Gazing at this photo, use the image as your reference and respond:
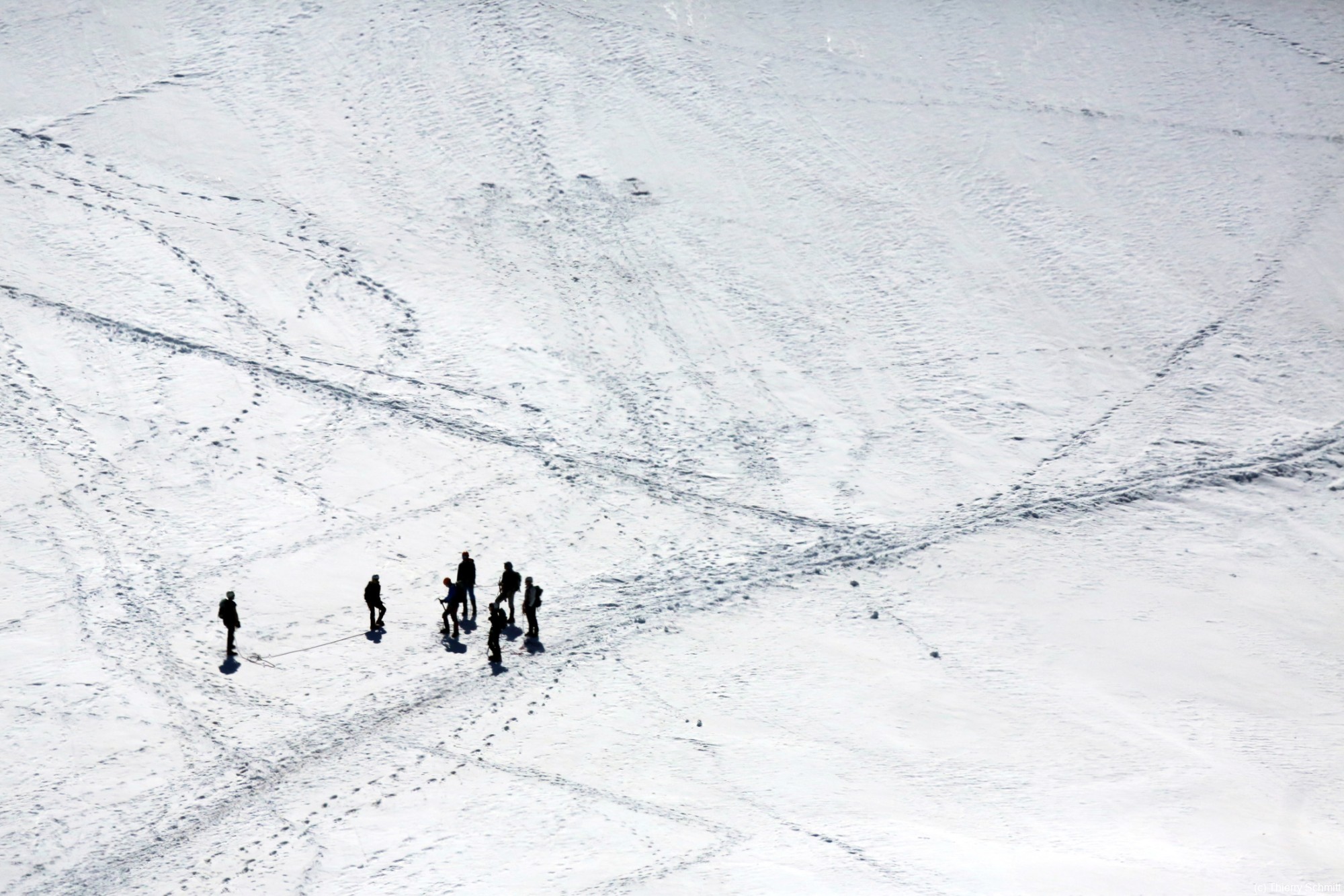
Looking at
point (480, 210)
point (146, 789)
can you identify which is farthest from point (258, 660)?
point (480, 210)

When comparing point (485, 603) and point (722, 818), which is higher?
point (485, 603)

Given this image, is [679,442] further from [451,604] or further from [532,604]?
[451,604]

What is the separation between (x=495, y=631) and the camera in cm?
1788

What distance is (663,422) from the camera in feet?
75.5

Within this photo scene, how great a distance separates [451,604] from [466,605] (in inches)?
19.3

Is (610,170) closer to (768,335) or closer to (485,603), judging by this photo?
(768,335)

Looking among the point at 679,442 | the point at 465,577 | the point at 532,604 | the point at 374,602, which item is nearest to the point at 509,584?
the point at 532,604

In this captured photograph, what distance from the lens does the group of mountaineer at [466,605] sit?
1791cm

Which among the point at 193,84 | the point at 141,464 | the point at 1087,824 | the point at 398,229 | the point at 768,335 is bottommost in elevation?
the point at 1087,824

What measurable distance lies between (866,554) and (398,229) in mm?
11036

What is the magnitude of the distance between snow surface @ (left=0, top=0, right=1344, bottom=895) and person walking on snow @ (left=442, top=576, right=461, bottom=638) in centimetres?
40

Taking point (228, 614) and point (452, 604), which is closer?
point (228, 614)

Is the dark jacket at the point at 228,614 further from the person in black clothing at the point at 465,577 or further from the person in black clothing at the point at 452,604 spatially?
the person in black clothing at the point at 465,577

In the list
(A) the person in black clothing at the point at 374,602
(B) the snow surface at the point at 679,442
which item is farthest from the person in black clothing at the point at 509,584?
(A) the person in black clothing at the point at 374,602
